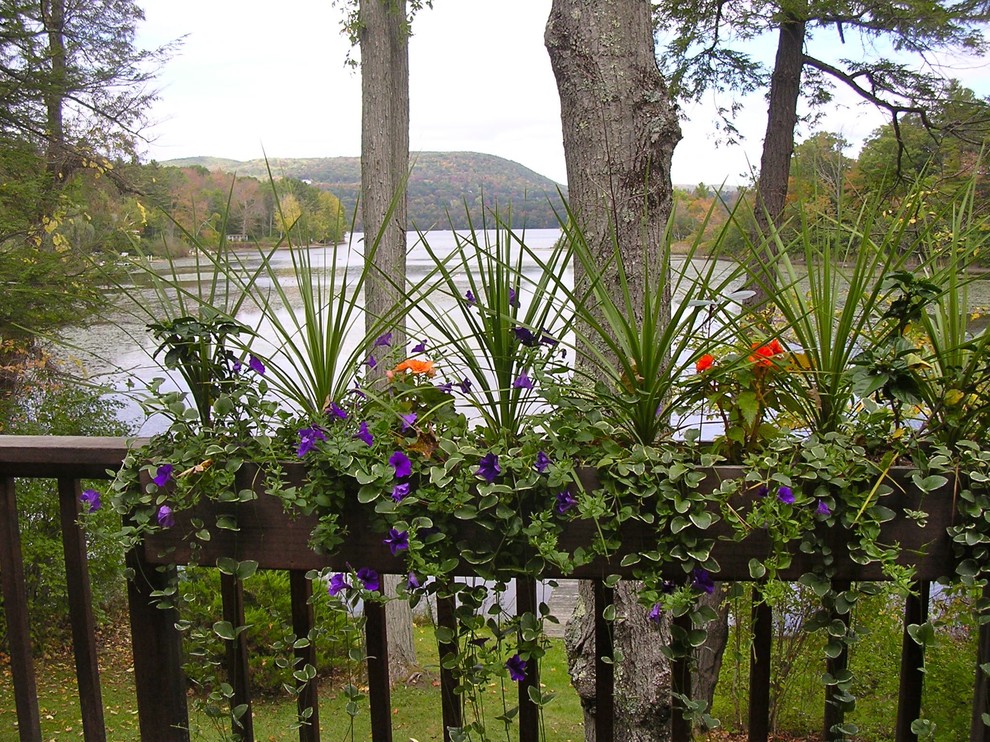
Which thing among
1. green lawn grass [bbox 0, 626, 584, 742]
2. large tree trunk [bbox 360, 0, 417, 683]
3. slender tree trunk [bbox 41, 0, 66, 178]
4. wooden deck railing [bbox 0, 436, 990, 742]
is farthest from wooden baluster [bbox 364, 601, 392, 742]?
slender tree trunk [bbox 41, 0, 66, 178]

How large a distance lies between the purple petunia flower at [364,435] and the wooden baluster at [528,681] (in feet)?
1.03

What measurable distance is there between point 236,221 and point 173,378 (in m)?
0.42

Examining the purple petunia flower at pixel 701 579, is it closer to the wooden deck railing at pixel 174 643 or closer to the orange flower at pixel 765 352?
the wooden deck railing at pixel 174 643

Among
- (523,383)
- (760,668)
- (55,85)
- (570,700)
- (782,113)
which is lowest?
(570,700)

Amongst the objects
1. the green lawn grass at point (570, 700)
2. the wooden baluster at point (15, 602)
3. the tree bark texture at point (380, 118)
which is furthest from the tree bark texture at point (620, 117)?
the tree bark texture at point (380, 118)

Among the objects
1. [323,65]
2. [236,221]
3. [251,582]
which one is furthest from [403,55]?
[236,221]

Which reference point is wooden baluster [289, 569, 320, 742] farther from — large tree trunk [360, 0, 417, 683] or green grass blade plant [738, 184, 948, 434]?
large tree trunk [360, 0, 417, 683]

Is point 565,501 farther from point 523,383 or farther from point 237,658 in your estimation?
point 237,658

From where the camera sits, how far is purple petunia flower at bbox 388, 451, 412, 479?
1158mm

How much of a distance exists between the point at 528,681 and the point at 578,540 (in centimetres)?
29

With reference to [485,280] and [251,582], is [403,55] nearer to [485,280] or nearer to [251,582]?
[251,582]

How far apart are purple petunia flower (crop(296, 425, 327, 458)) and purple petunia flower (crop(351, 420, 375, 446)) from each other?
0.05m

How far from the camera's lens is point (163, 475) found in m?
1.25

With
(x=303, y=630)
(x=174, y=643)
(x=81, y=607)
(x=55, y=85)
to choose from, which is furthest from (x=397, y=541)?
(x=55, y=85)
